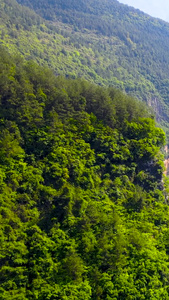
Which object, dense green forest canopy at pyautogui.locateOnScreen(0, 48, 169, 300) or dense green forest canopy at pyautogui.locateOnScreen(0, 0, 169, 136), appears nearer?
dense green forest canopy at pyautogui.locateOnScreen(0, 48, 169, 300)

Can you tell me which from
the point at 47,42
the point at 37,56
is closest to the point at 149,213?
the point at 37,56

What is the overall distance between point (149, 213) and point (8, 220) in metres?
20.5

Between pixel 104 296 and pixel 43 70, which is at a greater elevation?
pixel 43 70

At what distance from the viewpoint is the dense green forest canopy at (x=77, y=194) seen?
34719 millimetres

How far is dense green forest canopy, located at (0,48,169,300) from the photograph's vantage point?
3472 centimetres

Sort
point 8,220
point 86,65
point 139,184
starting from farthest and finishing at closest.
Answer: point 86,65 → point 139,184 → point 8,220

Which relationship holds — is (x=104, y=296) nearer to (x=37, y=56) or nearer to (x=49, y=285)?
(x=49, y=285)

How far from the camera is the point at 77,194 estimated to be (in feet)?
140

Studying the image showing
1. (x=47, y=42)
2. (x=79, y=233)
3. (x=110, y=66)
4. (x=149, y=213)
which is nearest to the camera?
(x=79, y=233)

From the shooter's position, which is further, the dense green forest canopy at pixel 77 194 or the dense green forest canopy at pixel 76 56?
the dense green forest canopy at pixel 76 56

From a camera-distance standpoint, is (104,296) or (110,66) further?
(110,66)

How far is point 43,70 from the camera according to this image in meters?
58.5

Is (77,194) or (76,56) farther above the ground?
(76,56)

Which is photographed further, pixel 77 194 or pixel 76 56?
pixel 76 56
